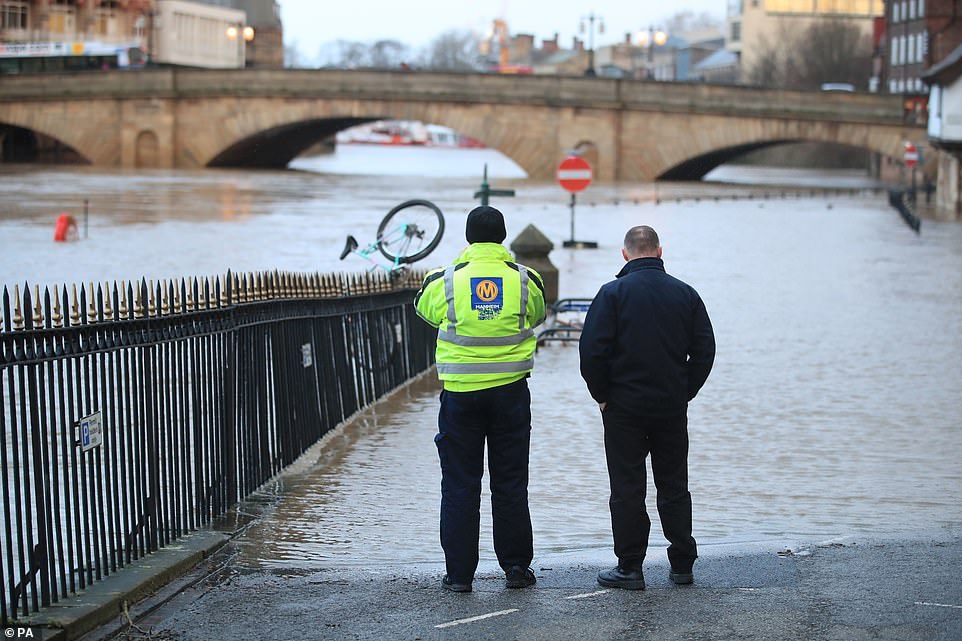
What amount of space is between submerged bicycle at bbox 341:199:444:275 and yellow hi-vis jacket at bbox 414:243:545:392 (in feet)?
33.4

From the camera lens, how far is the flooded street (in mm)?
8680

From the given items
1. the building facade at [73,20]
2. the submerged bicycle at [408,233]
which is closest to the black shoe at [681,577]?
the submerged bicycle at [408,233]

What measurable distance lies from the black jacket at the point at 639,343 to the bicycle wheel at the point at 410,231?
1048 centimetres

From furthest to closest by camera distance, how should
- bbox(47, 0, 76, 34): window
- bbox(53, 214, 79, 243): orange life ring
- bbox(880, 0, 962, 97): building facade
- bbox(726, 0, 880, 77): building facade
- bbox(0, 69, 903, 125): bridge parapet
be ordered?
1. bbox(726, 0, 880, 77): building facade
2. bbox(47, 0, 76, 34): window
3. bbox(880, 0, 962, 97): building facade
4. bbox(0, 69, 903, 125): bridge parapet
5. bbox(53, 214, 79, 243): orange life ring

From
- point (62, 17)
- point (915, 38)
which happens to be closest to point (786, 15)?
point (915, 38)

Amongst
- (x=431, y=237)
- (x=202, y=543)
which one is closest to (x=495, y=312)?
(x=202, y=543)

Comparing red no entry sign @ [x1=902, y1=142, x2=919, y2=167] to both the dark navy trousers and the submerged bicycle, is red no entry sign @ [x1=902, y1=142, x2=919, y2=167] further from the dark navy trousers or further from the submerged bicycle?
the dark navy trousers

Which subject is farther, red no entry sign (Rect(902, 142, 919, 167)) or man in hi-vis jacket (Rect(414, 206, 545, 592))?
red no entry sign (Rect(902, 142, 919, 167))

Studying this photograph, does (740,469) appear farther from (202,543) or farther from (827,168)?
(827,168)

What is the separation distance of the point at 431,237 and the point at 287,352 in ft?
25.7

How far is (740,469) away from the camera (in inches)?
404

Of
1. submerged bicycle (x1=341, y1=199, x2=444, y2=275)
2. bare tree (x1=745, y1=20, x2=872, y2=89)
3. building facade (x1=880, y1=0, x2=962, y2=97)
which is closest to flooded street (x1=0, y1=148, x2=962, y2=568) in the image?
submerged bicycle (x1=341, y1=199, x2=444, y2=275)

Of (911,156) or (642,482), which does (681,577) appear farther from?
(911,156)

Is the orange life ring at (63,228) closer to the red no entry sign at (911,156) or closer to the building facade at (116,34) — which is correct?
the red no entry sign at (911,156)
